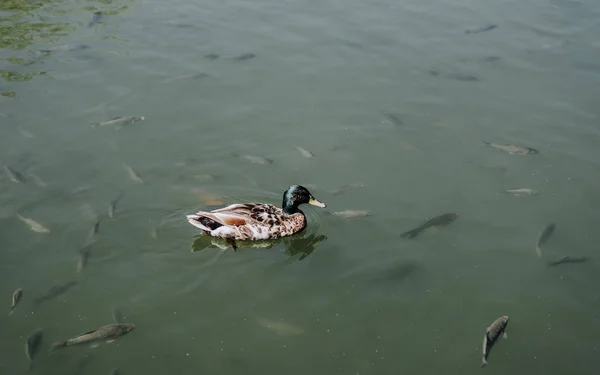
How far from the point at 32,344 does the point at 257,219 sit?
3229 millimetres

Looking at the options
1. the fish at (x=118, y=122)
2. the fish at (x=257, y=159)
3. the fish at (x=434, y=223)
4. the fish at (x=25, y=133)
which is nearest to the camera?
the fish at (x=434, y=223)

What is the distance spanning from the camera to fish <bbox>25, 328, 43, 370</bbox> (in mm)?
6901

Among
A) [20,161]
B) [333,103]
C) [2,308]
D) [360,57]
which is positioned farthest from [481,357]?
[360,57]

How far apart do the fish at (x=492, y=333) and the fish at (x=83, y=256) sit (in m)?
4.95

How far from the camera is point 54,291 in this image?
777 cm

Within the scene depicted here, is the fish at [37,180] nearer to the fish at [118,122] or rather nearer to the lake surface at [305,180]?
the lake surface at [305,180]

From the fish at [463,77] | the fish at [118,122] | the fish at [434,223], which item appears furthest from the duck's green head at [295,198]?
the fish at [463,77]

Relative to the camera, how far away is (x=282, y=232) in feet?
29.9

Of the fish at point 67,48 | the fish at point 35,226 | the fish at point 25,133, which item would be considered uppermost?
the fish at point 67,48

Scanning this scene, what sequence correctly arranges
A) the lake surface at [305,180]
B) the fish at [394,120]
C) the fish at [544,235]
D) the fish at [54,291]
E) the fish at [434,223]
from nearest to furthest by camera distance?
the lake surface at [305,180] < the fish at [54,291] < the fish at [544,235] < the fish at [434,223] < the fish at [394,120]

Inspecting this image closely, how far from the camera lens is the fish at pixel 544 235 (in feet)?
29.1

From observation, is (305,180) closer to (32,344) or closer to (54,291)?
(54,291)

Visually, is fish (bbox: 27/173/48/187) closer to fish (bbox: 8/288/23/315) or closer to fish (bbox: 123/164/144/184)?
fish (bbox: 123/164/144/184)

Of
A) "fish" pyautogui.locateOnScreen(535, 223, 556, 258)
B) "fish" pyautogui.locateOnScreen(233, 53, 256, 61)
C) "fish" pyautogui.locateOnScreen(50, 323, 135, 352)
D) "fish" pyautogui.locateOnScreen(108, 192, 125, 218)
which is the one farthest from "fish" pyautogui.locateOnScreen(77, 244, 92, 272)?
"fish" pyautogui.locateOnScreen(233, 53, 256, 61)
